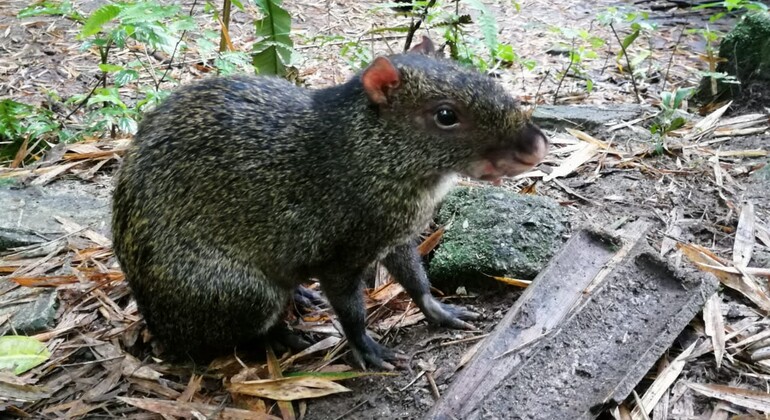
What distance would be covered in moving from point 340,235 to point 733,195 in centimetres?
307

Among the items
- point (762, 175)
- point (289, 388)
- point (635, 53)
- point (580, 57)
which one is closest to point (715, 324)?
point (762, 175)

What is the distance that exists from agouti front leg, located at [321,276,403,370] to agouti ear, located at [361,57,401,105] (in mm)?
1004

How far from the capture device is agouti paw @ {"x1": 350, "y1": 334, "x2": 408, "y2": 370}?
366 centimetres

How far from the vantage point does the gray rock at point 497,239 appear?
4.01 meters

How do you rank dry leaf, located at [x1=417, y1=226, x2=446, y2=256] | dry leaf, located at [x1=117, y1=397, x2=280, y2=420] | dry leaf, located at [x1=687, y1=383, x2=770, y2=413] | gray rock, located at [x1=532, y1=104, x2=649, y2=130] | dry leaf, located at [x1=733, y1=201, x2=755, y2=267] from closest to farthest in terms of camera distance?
1. dry leaf, located at [x1=687, y1=383, x2=770, y2=413]
2. dry leaf, located at [x1=117, y1=397, x2=280, y2=420]
3. dry leaf, located at [x1=733, y1=201, x2=755, y2=267]
4. dry leaf, located at [x1=417, y1=226, x2=446, y2=256]
5. gray rock, located at [x1=532, y1=104, x2=649, y2=130]

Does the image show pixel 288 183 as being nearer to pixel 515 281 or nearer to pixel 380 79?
pixel 380 79

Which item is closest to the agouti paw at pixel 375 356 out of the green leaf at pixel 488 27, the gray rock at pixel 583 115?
the green leaf at pixel 488 27

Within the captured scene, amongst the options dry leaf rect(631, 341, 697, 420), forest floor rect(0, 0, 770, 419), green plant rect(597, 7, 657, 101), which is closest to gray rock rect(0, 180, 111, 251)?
forest floor rect(0, 0, 770, 419)

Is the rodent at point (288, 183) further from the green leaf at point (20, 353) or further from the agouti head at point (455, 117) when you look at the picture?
the green leaf at point (20, 353)

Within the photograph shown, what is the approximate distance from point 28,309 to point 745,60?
21.7 feet

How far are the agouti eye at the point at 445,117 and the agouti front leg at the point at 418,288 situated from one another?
87 cm

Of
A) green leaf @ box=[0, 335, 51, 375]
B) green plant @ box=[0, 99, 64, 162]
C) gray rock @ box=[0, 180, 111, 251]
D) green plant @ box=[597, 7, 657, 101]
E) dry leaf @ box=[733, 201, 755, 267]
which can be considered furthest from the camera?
green plant @ box=[597, 7, 657, 101]

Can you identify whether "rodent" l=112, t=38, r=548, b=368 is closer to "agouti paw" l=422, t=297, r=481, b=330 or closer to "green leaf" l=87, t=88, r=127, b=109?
"agouti paw" l=422, t=297, r=481, b=330

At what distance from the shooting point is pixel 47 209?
5.07 m
